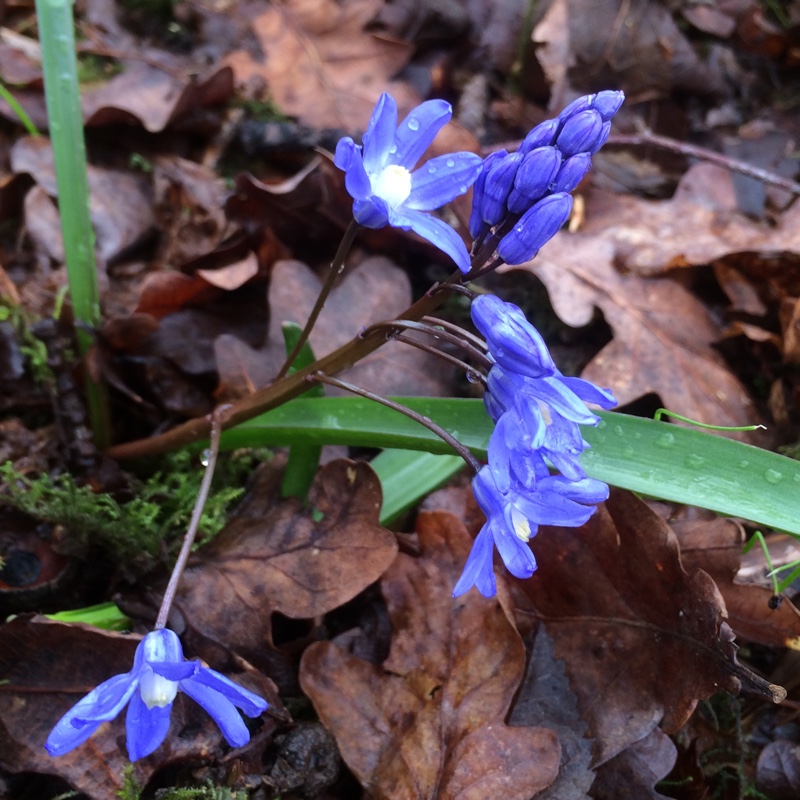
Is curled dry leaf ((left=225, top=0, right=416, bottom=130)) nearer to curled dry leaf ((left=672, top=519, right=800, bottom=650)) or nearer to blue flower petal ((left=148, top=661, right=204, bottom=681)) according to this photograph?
curled dry leaf ((left=672, top=519, right=800, bottom=650))

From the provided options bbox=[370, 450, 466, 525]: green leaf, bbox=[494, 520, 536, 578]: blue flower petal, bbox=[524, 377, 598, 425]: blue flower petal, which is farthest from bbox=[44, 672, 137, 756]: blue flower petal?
bbox=[524, 377, 598, 425]: blue flower petal

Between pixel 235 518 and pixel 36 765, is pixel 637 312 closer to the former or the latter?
pixel 235 518

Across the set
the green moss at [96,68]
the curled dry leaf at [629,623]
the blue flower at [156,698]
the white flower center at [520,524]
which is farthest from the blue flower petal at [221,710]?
the green moss at [96,68]

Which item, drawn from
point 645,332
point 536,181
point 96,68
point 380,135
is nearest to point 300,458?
point 380,135

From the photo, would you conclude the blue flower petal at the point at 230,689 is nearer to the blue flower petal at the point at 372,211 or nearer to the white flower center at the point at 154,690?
the white flower center at the point at 154,690

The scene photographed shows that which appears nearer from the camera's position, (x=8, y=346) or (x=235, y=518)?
(x=235, y=518)

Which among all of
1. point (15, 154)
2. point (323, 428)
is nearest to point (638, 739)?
point (323, 428)
